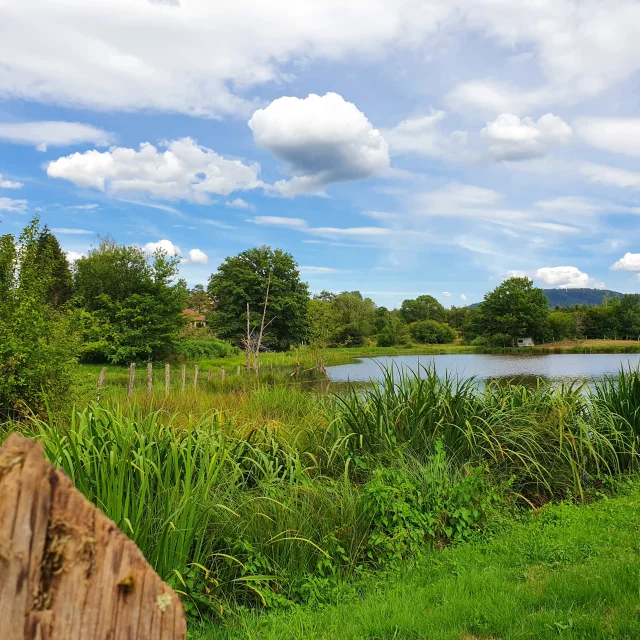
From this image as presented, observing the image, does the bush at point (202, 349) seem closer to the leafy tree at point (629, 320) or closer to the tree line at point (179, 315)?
the tree line at point (179, 315)

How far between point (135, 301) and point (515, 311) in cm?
5943

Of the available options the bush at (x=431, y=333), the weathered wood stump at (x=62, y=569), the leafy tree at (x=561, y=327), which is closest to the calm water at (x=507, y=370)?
the weathered wood stump at (x=62, y=569)

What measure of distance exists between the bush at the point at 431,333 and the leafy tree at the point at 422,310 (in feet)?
57.5

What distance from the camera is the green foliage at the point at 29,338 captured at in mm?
7352

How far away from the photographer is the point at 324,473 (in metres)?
5.47

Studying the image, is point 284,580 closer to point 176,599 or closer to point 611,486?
point 176,599

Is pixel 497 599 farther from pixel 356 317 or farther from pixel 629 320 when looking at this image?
pixel 629 320

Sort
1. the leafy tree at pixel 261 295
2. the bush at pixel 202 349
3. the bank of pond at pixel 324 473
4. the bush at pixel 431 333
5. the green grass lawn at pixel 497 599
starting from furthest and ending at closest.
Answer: the bush at pixel 431 333 → the leafy tree at pixel 261 295 → the bush at pixel 202 349 → the bank of pond at pixel 324 473 → the green grass lawn at pixel 497 599

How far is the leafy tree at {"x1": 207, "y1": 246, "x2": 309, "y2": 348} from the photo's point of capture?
4812 cm

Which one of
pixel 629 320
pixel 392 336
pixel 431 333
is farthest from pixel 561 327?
pixel 392 336

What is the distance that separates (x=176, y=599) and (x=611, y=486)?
6.41 meters

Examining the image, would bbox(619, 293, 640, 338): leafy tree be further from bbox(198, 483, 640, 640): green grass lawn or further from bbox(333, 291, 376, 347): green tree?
bbox(198, 483, 640, 640): green grass lawn

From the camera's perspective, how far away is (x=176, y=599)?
111 cm

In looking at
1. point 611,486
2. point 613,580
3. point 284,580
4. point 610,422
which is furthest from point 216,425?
point 610,422
